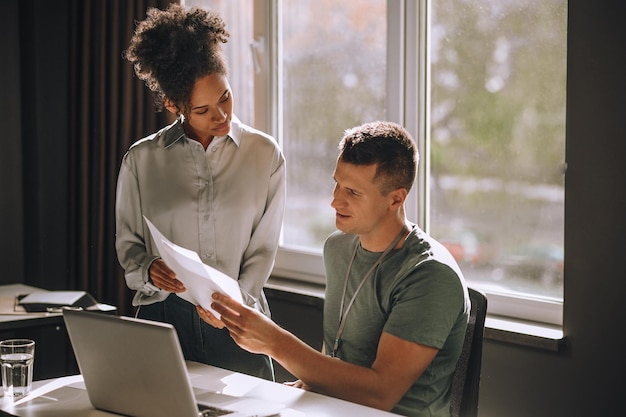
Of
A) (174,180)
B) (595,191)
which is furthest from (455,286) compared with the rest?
(174,180)

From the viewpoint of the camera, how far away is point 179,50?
2.10m

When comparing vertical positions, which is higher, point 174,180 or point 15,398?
point 174,180

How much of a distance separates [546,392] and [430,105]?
1.05 m

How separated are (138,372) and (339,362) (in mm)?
436

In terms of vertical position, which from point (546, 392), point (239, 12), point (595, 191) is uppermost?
point (239, 12)

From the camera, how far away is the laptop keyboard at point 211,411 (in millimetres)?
1550

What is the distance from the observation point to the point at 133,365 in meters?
1.52

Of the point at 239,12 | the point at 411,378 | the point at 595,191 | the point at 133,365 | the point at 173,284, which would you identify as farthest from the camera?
the point at 239,12

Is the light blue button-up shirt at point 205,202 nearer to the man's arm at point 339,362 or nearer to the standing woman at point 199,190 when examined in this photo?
the standing woman at point 199,190

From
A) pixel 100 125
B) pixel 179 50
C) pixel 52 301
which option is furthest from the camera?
pixel 100 125

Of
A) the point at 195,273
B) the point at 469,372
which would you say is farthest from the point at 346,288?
the point at 195,273

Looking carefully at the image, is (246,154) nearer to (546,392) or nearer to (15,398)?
(15,398)

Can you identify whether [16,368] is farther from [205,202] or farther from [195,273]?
[205,202]

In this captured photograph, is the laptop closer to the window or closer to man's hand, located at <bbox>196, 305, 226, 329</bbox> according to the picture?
man's hand, located at <bbox>196, 305, 226, 329</bbox>
